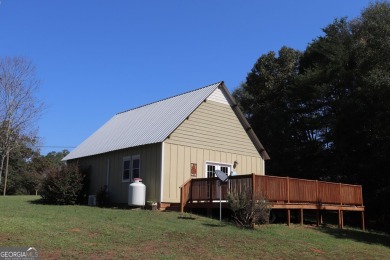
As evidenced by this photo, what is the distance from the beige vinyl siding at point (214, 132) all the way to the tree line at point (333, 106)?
8.51 meters

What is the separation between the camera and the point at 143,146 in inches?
845

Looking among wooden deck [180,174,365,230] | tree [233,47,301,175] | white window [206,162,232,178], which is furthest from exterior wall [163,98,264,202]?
tree [233,47,301,175]

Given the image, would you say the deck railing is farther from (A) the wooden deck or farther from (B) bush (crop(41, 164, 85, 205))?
(B) bush (crop(41, 164, 85, 205))

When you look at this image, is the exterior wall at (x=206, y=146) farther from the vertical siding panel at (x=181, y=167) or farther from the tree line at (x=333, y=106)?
the tree line at (x=333, y=106)

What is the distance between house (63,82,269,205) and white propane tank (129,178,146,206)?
61cm

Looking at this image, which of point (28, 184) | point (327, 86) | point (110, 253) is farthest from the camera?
point (28, 184)

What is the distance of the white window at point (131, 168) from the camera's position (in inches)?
855

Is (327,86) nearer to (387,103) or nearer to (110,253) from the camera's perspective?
(387,103)

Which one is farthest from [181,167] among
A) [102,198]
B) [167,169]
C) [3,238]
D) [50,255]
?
[50,255]

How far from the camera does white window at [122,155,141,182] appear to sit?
21719 mm

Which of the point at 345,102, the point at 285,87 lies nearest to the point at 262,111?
the point at 285,87

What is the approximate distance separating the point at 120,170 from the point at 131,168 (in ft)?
3.84

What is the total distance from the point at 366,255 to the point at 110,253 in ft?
27.7

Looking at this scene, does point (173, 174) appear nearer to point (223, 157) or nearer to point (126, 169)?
point (126, 169)
